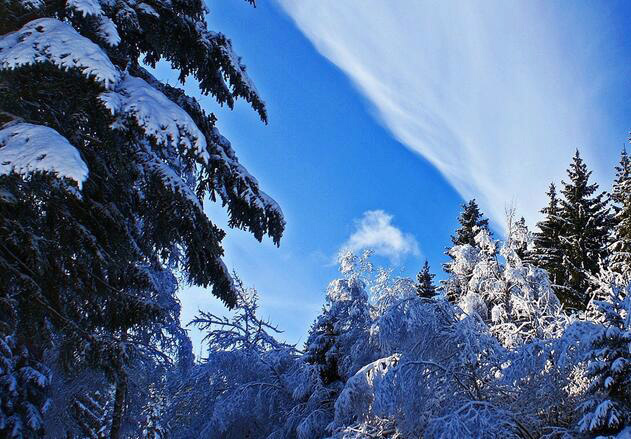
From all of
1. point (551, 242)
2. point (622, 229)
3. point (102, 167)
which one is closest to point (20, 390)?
point (102, 167)

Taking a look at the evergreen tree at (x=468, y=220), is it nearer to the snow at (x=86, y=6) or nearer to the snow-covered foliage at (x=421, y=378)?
the snow-covered foliage at (x=421, y=378)

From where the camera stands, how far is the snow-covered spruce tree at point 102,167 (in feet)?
11.4

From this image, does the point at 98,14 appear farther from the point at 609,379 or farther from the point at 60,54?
the point at 609,379

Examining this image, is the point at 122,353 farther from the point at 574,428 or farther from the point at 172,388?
the point at 172,388

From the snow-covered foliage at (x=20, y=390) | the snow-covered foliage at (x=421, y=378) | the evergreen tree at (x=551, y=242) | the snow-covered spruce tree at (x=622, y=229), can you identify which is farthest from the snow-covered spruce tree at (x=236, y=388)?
the evergreen tree at (x=551, y=242)

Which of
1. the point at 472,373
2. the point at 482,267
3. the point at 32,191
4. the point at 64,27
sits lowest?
the point at 472,373

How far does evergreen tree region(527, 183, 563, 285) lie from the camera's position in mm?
21562

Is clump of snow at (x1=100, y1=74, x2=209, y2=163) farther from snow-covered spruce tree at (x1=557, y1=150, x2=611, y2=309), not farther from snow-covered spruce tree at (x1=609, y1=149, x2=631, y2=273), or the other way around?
snow-covered spruce tree at (x1=557, y1=150, x2=611, y2=309)

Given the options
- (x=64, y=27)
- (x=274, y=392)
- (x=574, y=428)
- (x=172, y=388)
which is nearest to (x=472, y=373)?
(x=574, y=428)

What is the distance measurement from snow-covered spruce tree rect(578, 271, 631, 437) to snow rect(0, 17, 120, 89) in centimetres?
610

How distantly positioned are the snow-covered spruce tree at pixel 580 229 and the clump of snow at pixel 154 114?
19.8 m

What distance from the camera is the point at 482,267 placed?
545 inches

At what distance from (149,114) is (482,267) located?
12.2 m

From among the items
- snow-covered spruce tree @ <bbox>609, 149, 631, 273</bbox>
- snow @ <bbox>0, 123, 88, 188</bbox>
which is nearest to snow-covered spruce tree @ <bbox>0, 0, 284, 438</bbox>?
snow @ <bbox>0, 123, 88, 188</bbox>
